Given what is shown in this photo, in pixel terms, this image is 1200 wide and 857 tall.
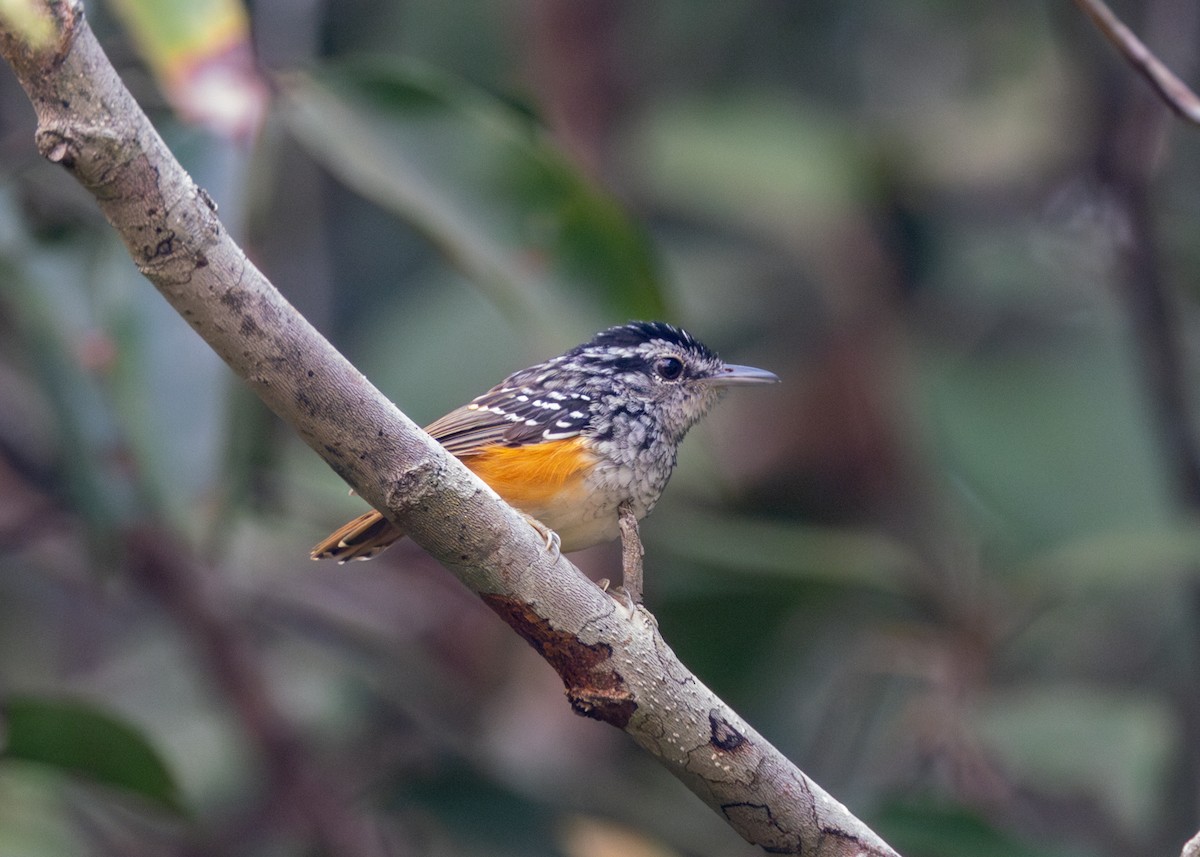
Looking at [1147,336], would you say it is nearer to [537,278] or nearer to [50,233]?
[537,278]

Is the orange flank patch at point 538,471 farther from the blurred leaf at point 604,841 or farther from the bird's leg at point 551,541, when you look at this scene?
the blurred leaf at point 604,841

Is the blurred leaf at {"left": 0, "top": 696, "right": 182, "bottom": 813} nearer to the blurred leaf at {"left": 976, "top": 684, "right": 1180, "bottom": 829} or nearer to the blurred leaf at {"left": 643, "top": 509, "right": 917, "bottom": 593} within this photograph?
the blurred leaf at {"left": 643, "top": 509, "right": 917, "bottom": 593}

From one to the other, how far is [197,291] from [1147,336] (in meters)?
4.27

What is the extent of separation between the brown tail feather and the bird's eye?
0.92 m

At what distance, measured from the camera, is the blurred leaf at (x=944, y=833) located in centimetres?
432

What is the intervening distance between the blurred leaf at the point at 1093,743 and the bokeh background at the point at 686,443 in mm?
22

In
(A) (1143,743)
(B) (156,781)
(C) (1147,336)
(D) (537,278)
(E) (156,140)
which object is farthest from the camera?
(C) (1147,336)

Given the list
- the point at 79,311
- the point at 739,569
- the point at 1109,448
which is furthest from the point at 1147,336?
the point at 79,311

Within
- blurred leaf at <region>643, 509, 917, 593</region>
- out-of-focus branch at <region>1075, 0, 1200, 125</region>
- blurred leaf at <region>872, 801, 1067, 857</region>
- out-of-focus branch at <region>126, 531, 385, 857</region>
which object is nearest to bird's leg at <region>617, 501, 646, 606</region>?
out-of-focus branch at <region>1075, 0, 1200, 125</region>

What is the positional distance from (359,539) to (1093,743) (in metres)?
3.03

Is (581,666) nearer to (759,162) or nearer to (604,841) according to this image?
(604,841)

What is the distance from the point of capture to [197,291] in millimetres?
2082

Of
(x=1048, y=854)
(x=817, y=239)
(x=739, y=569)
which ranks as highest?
(x=817, y=239)

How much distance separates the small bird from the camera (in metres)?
3.58
